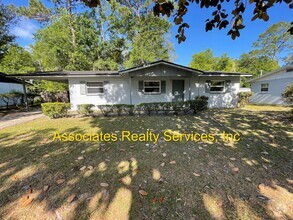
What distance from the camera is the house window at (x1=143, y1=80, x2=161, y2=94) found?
1198cm

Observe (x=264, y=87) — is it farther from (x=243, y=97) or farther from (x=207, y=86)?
(x=207, y=86)

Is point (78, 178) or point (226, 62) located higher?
point (226, 62)

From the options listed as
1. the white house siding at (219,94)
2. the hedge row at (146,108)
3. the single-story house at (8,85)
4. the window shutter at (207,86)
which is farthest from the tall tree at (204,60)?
the single-story house at (8,85)

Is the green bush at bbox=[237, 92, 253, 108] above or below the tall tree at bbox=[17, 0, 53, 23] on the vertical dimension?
below

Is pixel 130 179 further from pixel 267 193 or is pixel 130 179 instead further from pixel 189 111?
pixel 189 111

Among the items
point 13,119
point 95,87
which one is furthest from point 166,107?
point 13,119

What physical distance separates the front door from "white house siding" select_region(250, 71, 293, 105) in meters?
9.81

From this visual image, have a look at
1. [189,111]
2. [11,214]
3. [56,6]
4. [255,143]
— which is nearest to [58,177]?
[11,214]

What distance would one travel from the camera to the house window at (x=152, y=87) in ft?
39.3

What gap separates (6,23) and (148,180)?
27.1 meters

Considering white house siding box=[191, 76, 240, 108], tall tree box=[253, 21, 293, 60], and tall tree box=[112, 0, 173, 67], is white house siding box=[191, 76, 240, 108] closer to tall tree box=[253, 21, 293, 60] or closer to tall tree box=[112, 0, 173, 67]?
tall tree box=[112, 0, 173, 67]

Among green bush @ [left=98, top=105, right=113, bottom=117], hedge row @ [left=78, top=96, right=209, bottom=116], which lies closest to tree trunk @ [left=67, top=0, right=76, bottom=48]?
green bush @ [left=98, top=105, right=113, bottom=117]

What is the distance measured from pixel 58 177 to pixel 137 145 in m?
2.01

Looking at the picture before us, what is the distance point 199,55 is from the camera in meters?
30.6
